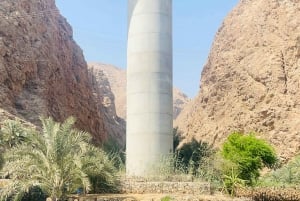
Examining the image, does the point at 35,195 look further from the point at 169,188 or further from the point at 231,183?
the point at 231,183

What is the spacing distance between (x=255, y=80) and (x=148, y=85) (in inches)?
1112

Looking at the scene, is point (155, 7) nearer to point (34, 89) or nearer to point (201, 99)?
point (34, 89)

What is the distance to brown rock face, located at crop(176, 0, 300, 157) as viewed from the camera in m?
43.2

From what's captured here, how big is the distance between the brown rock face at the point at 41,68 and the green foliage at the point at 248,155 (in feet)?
54.0

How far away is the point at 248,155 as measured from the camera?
26.1m

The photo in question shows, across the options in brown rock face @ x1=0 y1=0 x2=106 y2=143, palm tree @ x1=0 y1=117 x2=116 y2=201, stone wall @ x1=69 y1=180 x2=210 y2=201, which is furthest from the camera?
Result: brown rock face @ x1=0 y1=0 x2=106 y2=143

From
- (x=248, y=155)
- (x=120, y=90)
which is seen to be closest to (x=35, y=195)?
(x=248, y=155)

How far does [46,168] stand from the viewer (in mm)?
14828

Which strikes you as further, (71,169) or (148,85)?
(148,85)

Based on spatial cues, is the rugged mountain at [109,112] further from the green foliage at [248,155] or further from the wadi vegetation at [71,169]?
the wadi vegetation at [71,169]

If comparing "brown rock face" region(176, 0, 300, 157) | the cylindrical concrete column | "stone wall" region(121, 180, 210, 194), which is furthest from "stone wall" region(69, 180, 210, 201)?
"brown rock face" region(176, 0, 300, 157)

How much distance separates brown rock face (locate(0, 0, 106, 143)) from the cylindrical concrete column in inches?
646

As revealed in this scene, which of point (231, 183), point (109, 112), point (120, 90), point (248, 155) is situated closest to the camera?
point (231, 183)

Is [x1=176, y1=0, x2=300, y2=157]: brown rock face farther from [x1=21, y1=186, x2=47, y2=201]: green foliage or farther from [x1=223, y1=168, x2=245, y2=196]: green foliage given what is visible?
[x1=21, y1=186, x2=47, y2=201]: green foliage
